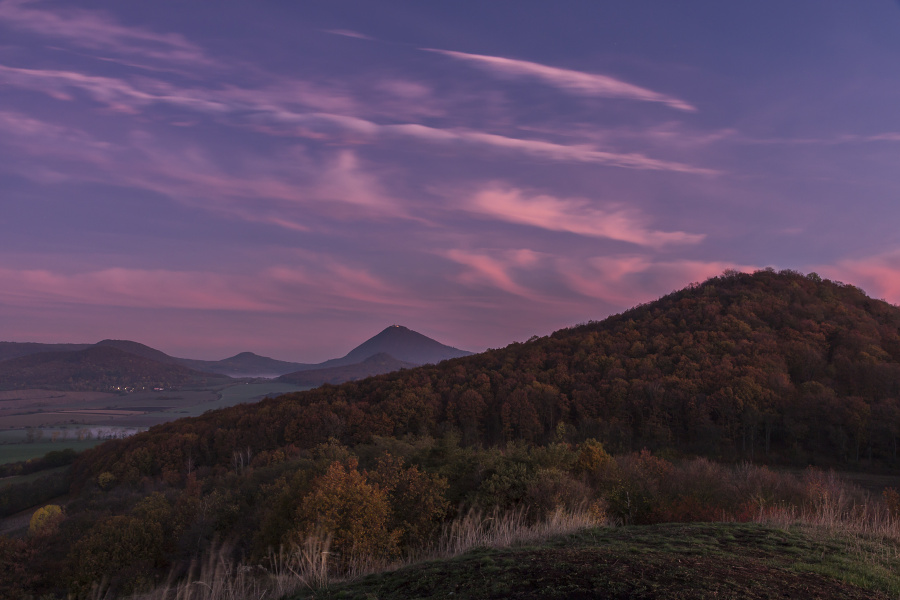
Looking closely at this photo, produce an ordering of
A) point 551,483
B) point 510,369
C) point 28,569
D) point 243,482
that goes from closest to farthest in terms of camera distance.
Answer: point 551,483 < point 28,569 < point 243,482 < point 510,369

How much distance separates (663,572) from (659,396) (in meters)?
57.0

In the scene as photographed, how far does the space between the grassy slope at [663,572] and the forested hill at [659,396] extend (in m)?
37.9

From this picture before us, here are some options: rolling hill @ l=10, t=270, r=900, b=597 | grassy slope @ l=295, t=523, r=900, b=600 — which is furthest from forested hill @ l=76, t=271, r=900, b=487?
grassy slope @ l=295, t=523, r=900, b=600

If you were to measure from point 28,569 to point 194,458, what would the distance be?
4102cm

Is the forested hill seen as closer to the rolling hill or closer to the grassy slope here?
the rolling hill

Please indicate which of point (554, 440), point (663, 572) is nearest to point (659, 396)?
point (554, 440)

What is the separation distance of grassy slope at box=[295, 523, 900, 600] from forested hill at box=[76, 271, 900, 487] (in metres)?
37.9

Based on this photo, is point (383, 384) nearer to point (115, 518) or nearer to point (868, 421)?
point (115, 518)

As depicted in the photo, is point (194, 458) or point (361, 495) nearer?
point (361, 495)

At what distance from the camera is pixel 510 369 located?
259ft

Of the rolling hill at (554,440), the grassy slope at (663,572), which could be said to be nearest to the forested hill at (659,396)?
the rolling hill at (554,440)

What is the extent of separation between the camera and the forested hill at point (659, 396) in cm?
5203

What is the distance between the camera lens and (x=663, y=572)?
7.02m

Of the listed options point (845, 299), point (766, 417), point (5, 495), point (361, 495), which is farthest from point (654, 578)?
point (845, 299)
